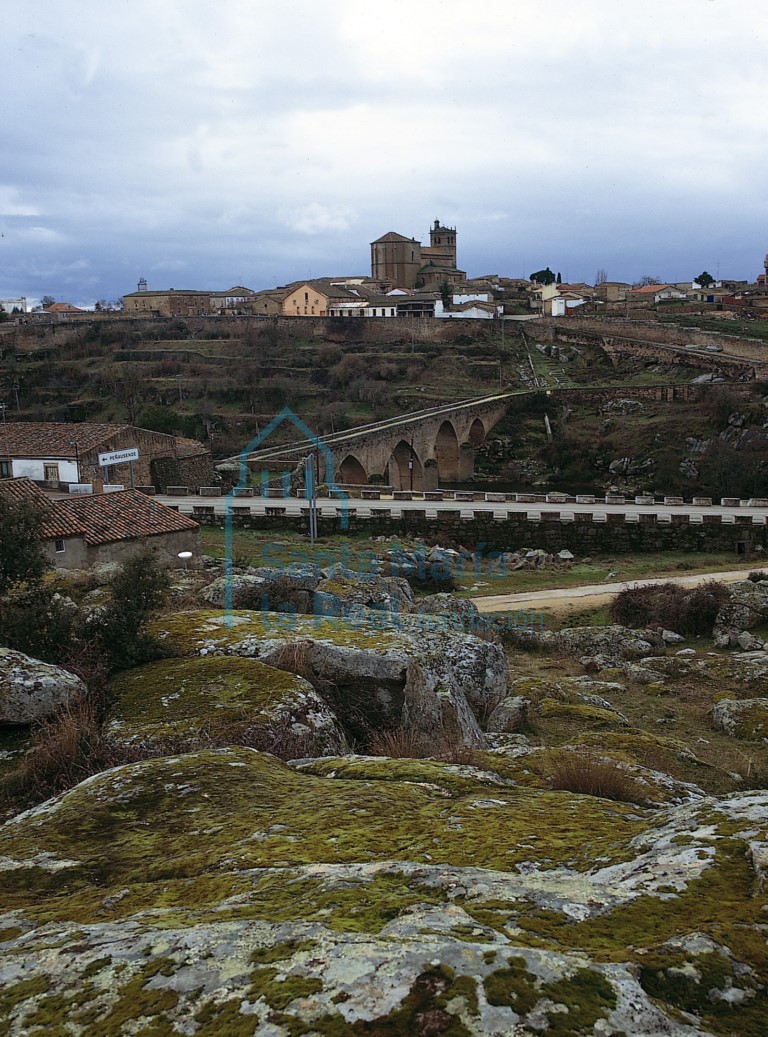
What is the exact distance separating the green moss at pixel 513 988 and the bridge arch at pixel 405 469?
46919 mm

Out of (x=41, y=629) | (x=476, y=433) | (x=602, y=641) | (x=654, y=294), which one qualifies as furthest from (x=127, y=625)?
(x=654, y=294)

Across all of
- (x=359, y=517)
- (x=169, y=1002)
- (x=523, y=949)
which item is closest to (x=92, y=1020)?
(x=169, y=1002)

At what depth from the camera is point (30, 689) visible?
5273 mm

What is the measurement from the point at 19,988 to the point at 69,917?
23.9 inches

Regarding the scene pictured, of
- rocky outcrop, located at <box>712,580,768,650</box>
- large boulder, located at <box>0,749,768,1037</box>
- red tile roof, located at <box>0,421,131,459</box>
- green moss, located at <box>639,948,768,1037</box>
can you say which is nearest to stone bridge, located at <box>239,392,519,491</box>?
red tile roof, located at <box>0,421,131,459</box>

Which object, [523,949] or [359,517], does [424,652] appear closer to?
[523,949]

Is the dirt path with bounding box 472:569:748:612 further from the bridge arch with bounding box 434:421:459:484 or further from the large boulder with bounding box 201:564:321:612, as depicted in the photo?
the bridge arch with bounding box 434:421:459:484

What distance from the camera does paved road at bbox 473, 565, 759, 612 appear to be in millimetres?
20125

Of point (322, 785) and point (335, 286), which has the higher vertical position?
point (335, 286)

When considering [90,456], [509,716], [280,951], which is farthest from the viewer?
[90,456]

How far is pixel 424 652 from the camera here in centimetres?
701

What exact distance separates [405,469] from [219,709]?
47.3 m

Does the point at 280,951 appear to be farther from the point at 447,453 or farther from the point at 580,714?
the point at 447,453

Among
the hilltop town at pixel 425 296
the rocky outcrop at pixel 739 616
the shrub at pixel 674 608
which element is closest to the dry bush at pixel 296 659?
the rocky outcrop at pixel 739 616
